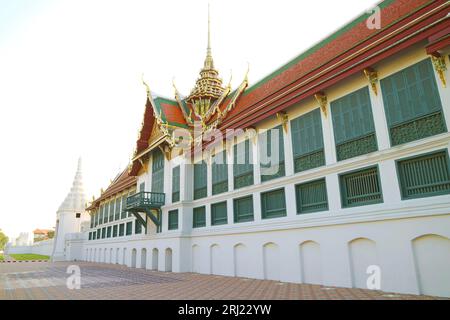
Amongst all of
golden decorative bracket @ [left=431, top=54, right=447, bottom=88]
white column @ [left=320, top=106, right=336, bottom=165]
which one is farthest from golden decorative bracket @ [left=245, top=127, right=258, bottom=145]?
golden decorative bracket @ [left=431, top=54, right=447, bottom=88]

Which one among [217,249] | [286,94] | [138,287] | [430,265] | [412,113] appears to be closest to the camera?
[430,265]

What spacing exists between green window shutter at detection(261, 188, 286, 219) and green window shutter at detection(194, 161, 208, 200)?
504 cm

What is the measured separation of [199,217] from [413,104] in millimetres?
13005

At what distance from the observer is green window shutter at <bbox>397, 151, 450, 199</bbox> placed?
8578mm

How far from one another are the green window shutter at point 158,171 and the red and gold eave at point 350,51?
6.59 metres

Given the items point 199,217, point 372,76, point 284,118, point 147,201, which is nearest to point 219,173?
point 199,217

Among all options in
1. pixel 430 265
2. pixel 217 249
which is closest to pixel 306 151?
pixel 430 265

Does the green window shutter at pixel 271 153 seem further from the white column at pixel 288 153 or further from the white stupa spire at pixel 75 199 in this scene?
the white stupa spire at pixel 75 199

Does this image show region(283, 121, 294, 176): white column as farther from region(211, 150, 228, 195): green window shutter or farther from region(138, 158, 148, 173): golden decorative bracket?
region(138, 158, 148, 173): golden decorative bracket

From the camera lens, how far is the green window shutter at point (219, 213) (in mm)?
16859

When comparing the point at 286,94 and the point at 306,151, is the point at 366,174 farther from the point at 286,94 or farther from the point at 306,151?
the point at 286,94

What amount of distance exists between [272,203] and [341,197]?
11.9 ft

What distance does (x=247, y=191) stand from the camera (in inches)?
604

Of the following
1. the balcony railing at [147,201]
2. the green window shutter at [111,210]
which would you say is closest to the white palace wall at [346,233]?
the balcony railing at [147,201]
